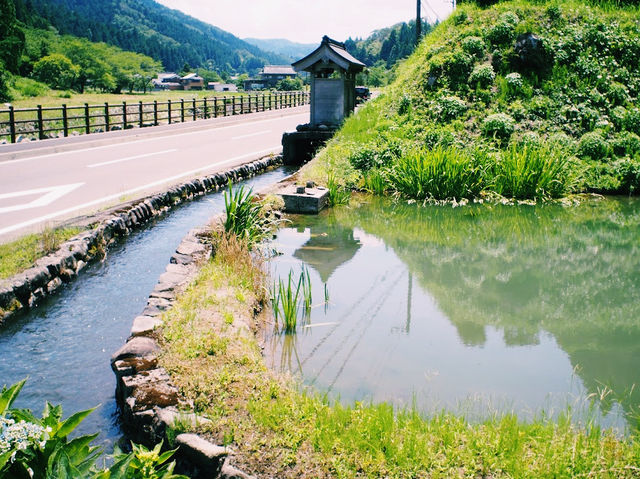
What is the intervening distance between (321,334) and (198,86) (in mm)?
118769

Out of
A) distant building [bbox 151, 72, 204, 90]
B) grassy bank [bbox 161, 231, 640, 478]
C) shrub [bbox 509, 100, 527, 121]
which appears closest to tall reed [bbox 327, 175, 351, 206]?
shrub [bbox 509, 100, 527, 121]

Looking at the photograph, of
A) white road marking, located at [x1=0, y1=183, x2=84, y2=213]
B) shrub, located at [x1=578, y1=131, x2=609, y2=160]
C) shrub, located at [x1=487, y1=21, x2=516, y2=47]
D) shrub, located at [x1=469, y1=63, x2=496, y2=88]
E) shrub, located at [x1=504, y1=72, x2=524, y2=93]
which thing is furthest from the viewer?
shrub, located at [x1=487, y1=21, x2=516, y2=47]

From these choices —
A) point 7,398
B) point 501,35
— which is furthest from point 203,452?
point 501,35

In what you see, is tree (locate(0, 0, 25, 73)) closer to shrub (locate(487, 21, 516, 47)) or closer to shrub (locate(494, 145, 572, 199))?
shrub (locate(487, 21, 516, 47))

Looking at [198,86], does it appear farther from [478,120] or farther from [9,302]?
[9,302]

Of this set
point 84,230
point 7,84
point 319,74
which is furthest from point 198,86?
point 84,230

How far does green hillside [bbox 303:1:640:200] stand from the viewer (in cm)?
1286

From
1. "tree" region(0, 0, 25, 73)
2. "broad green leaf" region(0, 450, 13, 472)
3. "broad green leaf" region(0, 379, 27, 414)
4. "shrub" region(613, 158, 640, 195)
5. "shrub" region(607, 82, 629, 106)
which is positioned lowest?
"broad green leaf" region(0, 450, 13, 472)

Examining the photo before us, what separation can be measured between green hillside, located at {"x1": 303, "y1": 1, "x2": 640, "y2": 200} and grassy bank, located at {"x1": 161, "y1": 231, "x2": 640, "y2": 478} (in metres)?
8.55

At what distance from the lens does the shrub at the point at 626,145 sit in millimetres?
14875

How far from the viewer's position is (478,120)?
655 inches

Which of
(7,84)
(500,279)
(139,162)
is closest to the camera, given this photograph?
(500,279)

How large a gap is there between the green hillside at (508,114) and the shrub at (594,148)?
0.03 metres

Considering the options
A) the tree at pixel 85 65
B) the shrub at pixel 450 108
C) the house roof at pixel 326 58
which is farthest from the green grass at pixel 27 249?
the tree at pixel 85 65
